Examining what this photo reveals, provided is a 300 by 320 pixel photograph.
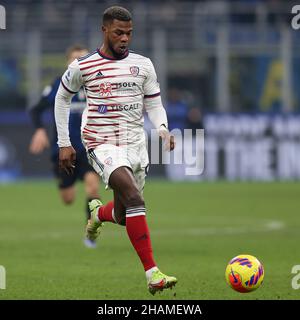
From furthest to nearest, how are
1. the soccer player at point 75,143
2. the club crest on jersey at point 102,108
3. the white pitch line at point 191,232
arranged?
the white pitch line at point 191,232 < the soccer player at point 75,143 < the club crest on jersey at point 102,108

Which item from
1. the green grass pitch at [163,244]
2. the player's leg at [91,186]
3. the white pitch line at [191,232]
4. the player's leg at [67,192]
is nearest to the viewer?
the green grass pitch at [163,244]

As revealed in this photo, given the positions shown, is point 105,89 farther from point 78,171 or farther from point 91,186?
point 78,171

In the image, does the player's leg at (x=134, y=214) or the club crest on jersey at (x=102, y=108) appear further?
the club crest on jersey at (x=102, y=108)

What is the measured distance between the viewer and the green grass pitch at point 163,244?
29.8ft

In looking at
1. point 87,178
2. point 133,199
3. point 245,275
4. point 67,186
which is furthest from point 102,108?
point 67,186

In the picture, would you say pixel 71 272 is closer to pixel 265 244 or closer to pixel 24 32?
pixel 265 244

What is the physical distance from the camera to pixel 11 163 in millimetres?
27625

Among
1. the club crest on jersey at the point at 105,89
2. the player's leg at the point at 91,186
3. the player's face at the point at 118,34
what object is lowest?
the player's leg at the point at 91,186

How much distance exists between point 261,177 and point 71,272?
17.4m

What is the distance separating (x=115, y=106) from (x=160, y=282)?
1703mm

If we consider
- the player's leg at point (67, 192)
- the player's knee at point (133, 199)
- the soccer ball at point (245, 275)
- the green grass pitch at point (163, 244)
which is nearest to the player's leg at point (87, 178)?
the player's leg at point (67, 192)

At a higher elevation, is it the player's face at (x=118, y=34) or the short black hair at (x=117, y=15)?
the short black hair at (x=117, y=15)

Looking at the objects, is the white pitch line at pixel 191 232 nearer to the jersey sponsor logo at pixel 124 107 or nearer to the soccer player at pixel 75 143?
the soccer player at pixel 75 143
